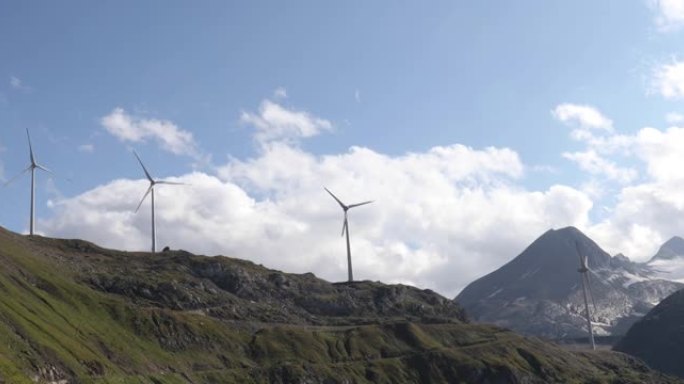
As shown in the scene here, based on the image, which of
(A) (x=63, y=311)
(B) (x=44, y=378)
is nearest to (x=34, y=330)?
(B) (x=44, y=378)

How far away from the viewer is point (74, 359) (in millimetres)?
160125

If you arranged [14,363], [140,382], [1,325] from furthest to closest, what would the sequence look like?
[140,382] < [1,325] < [14,363]

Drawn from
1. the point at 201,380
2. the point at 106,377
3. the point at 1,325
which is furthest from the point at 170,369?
the point at 1,325

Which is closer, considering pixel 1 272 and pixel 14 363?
pixel 14 363

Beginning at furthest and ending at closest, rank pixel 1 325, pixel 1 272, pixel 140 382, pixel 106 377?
1. pixel 1 272
2. pixel 140 382
3. pixel 106 377
4. pixel 1 325

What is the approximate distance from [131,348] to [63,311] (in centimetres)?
1865

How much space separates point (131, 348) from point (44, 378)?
5691 cm

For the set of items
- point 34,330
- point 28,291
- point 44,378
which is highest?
point 28,291

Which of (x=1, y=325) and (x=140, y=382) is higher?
(x=1, y=325)

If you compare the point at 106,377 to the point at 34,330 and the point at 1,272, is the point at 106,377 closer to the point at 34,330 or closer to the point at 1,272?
the point at 34,330

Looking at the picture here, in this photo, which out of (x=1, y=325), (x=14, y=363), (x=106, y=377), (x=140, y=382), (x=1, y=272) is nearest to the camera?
(x=14, y=363)

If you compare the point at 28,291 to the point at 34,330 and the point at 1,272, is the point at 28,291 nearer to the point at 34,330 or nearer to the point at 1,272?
the point at 1,272

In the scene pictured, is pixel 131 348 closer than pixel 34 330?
No

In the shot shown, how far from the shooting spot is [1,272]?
638 ft
